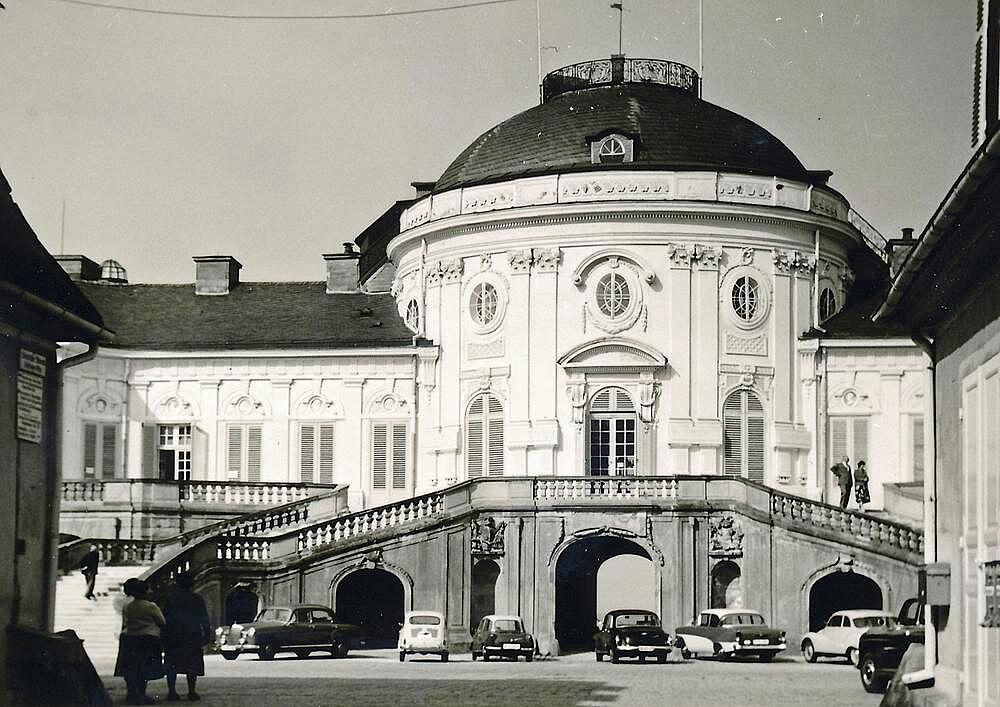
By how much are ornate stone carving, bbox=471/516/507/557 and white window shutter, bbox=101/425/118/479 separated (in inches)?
517

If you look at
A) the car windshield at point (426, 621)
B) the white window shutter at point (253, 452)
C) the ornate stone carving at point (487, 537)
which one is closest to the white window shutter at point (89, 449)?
the white window shutter at point (253, 452)

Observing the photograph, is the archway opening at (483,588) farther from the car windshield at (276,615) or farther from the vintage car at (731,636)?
the car windshield at (276,615)

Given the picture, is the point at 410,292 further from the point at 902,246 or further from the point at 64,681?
the point at 64,681

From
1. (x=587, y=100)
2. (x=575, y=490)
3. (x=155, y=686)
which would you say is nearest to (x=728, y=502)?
(x=575, y=490)

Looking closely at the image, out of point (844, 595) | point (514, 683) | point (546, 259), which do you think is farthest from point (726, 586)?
point (514, 683)

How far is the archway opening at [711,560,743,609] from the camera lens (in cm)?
4288

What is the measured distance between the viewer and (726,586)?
141 feet

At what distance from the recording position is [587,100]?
5194cm

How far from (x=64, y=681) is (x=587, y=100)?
1341 inches

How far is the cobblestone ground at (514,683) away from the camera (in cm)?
2477

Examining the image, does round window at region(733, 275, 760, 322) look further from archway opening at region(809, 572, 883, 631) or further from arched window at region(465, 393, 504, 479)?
archway opening at region(809, 572, 883, 631)

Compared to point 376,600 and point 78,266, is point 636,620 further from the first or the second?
point 78,266

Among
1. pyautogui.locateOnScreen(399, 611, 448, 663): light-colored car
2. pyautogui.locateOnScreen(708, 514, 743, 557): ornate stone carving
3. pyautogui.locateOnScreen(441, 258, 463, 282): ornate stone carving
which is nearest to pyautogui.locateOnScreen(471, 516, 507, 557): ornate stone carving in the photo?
pyautogui.locateOnScreen(708, 514, 743, 557): ornate stone carving

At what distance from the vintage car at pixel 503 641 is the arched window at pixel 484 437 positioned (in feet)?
36.6
